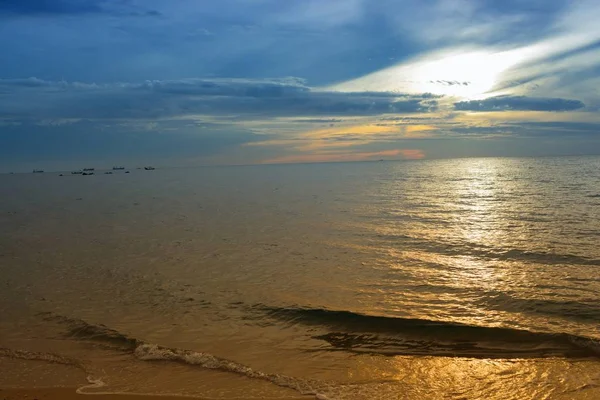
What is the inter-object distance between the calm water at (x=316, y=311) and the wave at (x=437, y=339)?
0.22ft

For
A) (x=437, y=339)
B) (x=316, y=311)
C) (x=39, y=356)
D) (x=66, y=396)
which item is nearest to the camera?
(x=66, y=396)

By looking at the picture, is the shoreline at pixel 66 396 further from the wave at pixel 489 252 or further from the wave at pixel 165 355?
the wave at pixel 489 252

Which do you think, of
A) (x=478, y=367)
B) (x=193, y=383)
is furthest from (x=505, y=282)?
(x=193, y=383)

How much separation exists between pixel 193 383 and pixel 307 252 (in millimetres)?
16898

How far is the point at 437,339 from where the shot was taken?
1498cm

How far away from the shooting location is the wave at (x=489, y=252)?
23.8 meters

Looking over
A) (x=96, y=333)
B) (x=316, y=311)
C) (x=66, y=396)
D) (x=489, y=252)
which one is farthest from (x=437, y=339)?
(x=489, y=252)

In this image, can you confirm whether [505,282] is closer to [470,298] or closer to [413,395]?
[470,298]

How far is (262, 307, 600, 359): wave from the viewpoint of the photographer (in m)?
13.7

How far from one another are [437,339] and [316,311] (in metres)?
4.71

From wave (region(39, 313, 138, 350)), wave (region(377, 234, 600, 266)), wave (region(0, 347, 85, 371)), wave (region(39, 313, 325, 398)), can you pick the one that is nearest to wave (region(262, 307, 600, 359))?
wave (region(39, 313, 325, 398))

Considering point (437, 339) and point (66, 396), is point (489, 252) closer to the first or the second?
point (437, 339)

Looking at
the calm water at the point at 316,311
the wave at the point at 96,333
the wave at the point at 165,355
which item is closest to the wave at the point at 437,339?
the calm water at the point at 316,311

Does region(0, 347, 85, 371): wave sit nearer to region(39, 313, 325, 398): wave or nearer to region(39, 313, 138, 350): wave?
region(39, 313, 325, 398): wave
